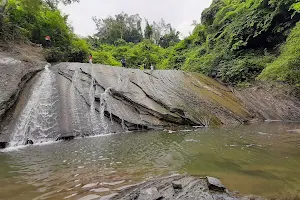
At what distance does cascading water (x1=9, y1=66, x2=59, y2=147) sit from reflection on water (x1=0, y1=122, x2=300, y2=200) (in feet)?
3.94

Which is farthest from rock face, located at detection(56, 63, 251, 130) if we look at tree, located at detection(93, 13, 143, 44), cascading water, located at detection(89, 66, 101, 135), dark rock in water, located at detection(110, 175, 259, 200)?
tree, located at detection(93, 13, 143, 44)

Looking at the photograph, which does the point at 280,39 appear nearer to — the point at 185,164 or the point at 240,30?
the point at 240,30

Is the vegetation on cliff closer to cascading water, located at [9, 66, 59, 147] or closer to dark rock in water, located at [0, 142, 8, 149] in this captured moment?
cascading water, located at [9, 66, 59, 147]

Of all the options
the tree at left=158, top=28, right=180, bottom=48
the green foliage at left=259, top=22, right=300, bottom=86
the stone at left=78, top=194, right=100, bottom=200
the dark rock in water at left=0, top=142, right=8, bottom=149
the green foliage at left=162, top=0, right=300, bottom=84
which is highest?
the tree at left=158, top=28, right=180, bottom=48

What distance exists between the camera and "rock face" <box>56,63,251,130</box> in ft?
44.1

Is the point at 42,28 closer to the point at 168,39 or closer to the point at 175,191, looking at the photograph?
the point at 175,191

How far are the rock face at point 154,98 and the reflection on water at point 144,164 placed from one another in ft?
11.0

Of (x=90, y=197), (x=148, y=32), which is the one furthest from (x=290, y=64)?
(x=148, y=32)

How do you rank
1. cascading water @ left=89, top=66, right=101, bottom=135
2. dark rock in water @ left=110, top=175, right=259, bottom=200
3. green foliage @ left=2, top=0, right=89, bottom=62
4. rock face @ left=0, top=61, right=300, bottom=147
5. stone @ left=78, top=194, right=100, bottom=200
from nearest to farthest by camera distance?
dark rock in water @ left=110, top=175, right=259, bottom=200, stone @ left=78, top=194, right=100, bottom=200, rock face @ left=0, top=61, right=300, bottom=147, cascading water @ left=89, top=66, right=101, bottom=135, green foliage @ left=2, top=0, right=89, bottom=62

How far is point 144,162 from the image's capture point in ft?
22.2

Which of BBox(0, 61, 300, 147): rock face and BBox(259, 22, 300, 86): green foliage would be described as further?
BBox(259, 22, 300, 86): green foliage

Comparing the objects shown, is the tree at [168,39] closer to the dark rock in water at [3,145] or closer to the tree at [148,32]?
the tree at [148,32]

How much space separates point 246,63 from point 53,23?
15.6 m

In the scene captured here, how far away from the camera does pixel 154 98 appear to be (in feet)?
47.9
